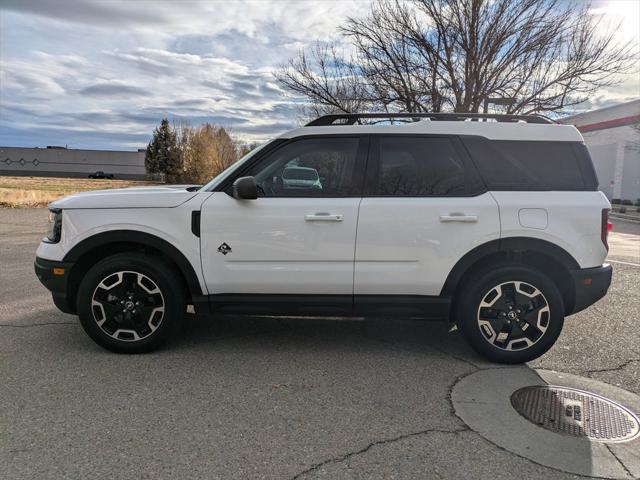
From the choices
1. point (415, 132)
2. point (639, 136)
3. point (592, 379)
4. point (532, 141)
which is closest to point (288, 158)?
point (415, 132)

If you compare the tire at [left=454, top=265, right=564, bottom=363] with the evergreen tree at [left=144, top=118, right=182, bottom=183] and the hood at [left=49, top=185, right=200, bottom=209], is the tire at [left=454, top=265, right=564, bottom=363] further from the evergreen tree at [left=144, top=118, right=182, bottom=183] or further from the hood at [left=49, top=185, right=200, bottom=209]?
the evergreen tree at [left=144, top=118, right=182, bottom=183]

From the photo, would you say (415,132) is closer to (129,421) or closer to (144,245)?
(144,245)

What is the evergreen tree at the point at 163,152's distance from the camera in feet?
226

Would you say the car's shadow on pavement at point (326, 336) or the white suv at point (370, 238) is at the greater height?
the white suv at point (370, 238)

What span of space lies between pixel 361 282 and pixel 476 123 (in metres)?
1.65

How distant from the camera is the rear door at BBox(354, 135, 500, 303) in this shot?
4152 millimetres

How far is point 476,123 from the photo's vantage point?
437cm

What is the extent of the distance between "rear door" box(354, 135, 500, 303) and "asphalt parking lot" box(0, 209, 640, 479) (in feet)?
2.40

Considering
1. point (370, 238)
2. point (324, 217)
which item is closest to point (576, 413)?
point (370, 238)

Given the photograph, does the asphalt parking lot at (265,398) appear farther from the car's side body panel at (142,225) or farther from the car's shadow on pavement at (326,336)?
the car's side body panel at (142,225)

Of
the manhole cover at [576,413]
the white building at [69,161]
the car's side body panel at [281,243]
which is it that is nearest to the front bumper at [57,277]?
the car's side body panel at [281,243]

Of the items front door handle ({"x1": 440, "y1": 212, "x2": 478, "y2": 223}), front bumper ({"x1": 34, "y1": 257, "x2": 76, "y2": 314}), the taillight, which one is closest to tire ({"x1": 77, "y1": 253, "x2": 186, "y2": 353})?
front bumper ({"x1": 34, "y1": 257, "x2": 76, "y2": 314})

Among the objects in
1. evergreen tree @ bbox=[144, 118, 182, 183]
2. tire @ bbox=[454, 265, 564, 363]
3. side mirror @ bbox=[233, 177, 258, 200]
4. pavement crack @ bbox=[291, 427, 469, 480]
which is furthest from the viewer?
evergreen tree @ bbox=[144, 118, 182, 183]

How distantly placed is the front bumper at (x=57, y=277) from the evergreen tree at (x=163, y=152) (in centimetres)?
6437
